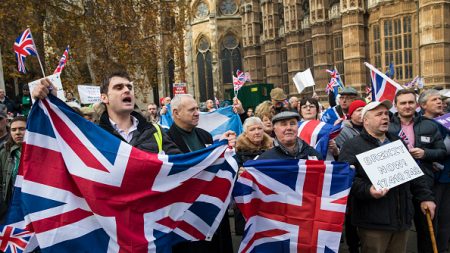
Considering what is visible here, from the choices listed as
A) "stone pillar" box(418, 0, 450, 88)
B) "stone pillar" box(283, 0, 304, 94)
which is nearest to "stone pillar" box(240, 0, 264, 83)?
"stone pillar" box(283, 0, 304, 94)

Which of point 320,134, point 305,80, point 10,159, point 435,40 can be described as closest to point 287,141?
point 320,134

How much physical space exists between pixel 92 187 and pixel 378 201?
7.76 feet

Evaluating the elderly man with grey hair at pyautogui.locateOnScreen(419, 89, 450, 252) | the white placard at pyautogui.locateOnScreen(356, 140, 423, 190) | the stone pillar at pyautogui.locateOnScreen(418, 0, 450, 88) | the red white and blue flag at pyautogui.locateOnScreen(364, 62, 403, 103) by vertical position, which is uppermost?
the stone pillar at pyautogui.locateOnScreen(418, 0, 450, 88)

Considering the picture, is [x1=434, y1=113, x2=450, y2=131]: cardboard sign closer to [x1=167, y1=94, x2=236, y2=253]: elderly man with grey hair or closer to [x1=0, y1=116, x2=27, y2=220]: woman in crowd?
[x1=167, y1=94, x2=236, y2=253]: elderly man with grey hair

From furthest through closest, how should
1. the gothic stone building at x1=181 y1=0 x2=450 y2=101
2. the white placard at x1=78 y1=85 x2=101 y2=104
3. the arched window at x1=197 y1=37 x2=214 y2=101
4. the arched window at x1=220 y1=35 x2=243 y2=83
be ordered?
the arched window at x1=197 y1=37 x2=214 y2=101 < the arched window at x1=220 y1=35 x2=243 y2=83 < the gothic stone building at x1=181 y1=0 x2=450 y2=101 < the white placard at x1=78 y1=85 x2=101 y2=104

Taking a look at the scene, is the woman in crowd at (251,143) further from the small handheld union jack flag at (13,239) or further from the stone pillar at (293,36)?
the stone pillar at (293,36)

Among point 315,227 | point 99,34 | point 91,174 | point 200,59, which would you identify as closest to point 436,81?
point 99,34

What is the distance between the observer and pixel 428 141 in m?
4.49

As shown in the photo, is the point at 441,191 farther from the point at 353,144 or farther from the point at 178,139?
the point at 178,139

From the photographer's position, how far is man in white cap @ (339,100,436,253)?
3604 mm

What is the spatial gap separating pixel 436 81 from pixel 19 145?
21661mm

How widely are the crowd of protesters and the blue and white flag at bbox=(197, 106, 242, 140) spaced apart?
2.91m

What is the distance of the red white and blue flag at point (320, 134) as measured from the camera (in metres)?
4.82

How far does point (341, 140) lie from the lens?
496cm
